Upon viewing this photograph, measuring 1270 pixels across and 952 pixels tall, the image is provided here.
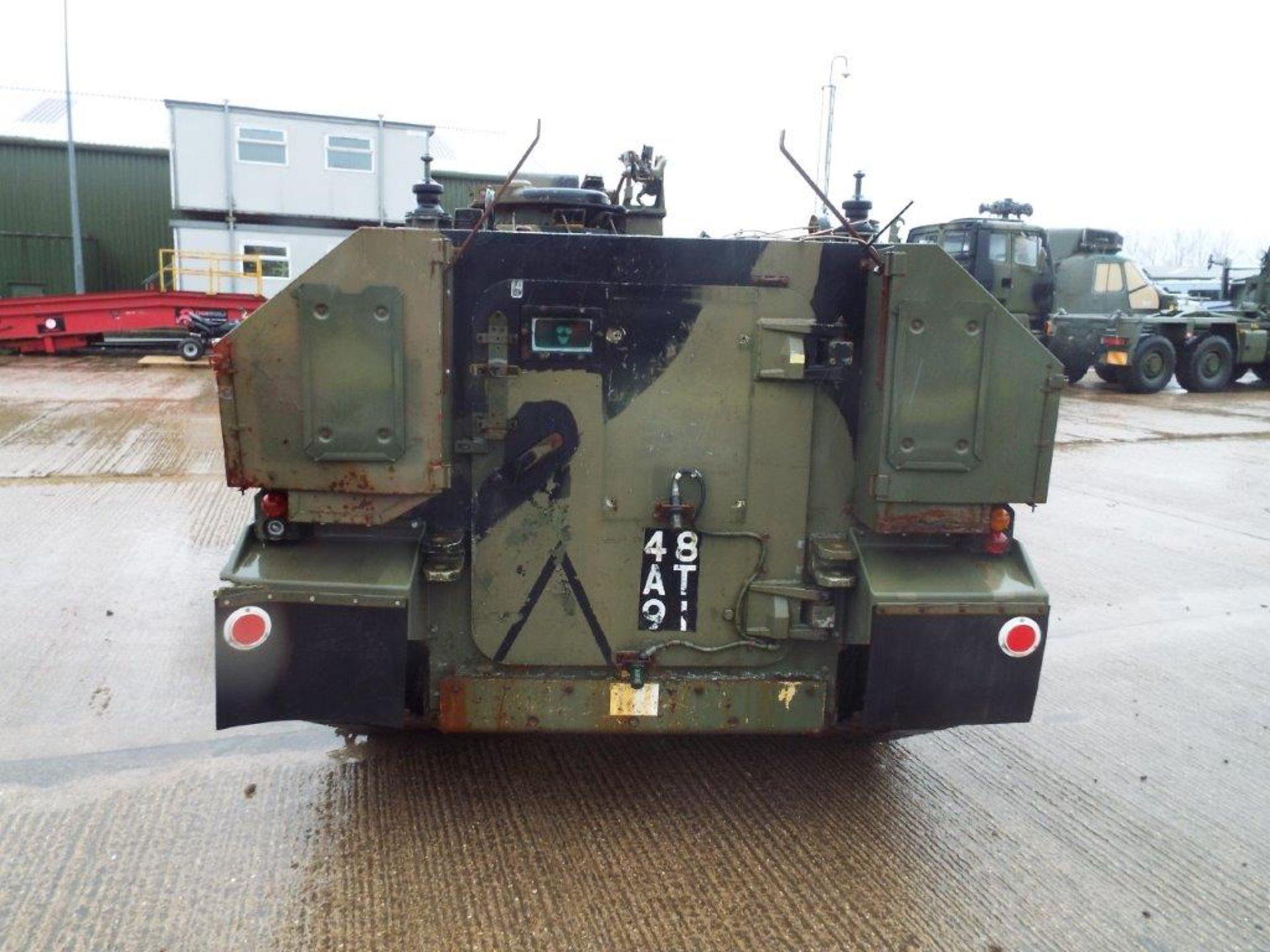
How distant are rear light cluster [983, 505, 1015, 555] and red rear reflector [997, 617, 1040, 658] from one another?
0.29 meters

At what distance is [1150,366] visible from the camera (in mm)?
18781

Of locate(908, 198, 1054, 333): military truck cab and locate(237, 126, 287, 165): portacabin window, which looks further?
locate(237, 126, 287, 165): portacabin window

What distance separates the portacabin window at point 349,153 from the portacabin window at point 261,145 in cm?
98

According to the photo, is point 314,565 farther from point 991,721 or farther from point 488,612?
point 991,721

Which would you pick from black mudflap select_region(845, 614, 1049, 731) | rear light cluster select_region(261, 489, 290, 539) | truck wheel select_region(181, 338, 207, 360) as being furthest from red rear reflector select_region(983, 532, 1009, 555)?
truck wheel select_region(181, 338, 207, 360)

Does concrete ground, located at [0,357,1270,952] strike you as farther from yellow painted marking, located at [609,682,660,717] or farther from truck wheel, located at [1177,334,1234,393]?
truck wheel, located at [1177,334,1234,393]

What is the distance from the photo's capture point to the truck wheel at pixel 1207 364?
19.2 meters

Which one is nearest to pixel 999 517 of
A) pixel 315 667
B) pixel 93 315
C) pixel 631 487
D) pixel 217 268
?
Answer: pixel 631 487

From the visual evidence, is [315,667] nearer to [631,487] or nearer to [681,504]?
[631,487]

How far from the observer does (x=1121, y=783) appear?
4230 millimetres

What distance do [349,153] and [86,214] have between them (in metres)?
8.70

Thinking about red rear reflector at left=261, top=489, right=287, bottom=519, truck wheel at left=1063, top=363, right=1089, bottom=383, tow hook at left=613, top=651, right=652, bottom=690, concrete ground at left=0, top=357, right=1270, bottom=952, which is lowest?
concrete ground at left=0, top=357, right=1270, bottom=952

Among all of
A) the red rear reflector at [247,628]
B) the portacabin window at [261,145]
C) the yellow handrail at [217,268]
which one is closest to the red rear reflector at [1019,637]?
the red rear reflector at [247,628]

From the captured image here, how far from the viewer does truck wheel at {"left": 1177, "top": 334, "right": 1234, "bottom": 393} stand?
63.0 ft
